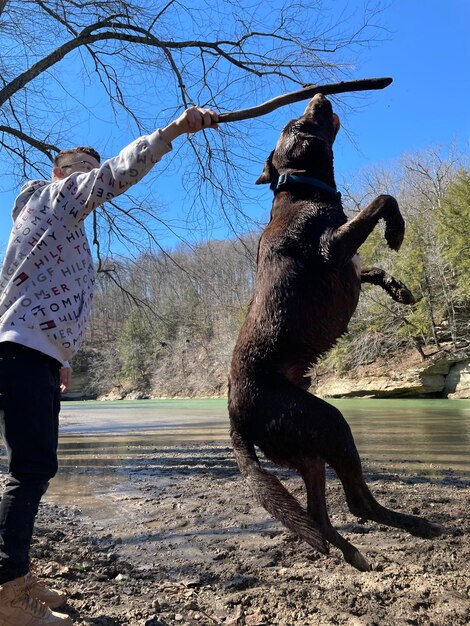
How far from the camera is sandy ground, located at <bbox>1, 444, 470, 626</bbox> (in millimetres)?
2346

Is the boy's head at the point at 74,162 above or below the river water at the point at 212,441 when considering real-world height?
above

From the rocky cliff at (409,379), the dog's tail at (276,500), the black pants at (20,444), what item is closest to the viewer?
the dog's tail at (276,500)

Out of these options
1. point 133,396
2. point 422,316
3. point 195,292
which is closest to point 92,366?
point 133,396

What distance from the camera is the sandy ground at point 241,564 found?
92.4 inches

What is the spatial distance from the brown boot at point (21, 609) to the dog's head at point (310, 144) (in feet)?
7.14

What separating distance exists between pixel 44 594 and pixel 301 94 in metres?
2.64

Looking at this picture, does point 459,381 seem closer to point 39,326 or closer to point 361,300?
point 361,300

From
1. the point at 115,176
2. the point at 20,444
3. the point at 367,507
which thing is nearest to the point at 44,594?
the point at 20,444

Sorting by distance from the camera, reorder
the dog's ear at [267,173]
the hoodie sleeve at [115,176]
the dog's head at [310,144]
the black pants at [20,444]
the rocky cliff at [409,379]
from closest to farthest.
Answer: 1. the black pants at [20,444]
2. the hoodie sleeve at [115,176]
3. the dog's head at [310,144]
4. the dog's ear at [267,173]
5. the rocky cliff at [409,379]

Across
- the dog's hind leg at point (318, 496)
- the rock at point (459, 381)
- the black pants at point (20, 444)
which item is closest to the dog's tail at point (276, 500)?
the dog's hind leg at point (318, 496)

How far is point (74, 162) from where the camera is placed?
2.57 m

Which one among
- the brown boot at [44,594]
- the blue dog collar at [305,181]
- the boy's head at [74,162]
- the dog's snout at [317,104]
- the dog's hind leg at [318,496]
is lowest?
the brown boot at [44,594]

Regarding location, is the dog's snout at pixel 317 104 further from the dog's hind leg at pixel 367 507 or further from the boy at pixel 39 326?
the dog's hind leg at pixel 367 507

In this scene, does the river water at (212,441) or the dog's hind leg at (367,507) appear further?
the river water at (212,441)
